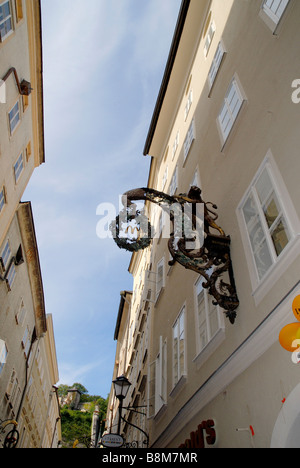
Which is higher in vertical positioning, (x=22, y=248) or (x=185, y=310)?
(x=22, y=248)

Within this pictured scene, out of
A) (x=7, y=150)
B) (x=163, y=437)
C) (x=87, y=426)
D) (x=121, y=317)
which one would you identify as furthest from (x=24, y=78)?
(x=87, y=426)

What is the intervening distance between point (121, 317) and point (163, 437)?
22.9m

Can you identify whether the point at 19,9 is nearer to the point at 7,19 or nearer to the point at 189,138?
the point at 7,19

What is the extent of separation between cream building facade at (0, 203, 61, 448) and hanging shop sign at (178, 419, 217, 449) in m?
11.5

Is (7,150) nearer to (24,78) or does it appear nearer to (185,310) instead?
(24,78)

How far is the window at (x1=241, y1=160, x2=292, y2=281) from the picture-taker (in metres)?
4.76

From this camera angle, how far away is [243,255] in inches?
227

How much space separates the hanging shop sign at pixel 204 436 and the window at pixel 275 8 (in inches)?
266

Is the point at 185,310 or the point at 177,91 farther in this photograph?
the point at 177,91

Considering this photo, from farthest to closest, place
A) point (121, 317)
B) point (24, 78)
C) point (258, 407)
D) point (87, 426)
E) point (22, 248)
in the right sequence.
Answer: point (87, 426) < point (121, 317) < point (22, 248) < point (24, 78) < point (258, 407)

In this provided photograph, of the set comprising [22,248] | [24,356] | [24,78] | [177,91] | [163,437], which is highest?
[177,91]

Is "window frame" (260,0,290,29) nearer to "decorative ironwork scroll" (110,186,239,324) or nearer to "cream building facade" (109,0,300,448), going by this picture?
"cream building facade" (109,0,300,448)

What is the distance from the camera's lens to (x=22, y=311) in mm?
19781

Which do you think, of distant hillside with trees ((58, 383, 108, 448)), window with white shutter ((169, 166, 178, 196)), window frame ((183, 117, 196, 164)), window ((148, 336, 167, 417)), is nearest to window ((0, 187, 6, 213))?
window with white shutter ((169, 166, 178, 196))
